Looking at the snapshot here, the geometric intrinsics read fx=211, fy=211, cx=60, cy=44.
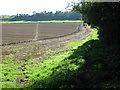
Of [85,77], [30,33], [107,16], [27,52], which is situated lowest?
[27,52]

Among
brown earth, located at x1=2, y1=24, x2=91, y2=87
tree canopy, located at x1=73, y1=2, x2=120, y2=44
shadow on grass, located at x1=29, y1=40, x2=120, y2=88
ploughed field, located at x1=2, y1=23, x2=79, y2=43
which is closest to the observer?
shadow on grass, located at x1=29, y1=40, x2=120, y2=88

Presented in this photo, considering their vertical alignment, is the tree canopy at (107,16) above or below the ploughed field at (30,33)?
above

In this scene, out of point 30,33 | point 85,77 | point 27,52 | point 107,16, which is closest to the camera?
point 85,77

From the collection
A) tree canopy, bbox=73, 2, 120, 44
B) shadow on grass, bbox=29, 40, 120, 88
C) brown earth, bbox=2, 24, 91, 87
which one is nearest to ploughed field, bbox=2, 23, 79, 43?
brown earth, bbox=2, 24, 91, 87

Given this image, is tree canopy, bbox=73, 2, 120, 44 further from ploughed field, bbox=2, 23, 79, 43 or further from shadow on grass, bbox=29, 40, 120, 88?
ploughed field, bbox=2, 23, 79, 43

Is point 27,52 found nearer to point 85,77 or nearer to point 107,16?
point 107,16

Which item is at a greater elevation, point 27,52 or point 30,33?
point 30,33

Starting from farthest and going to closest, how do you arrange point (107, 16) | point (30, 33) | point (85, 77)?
point (30, 33) < point (107, 16) < point (85, 77)

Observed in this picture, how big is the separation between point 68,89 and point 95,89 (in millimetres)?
2083

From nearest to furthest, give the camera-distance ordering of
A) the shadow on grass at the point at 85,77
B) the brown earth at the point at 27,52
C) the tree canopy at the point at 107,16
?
1. the shadow on grass at the point at 85,77
2. the brown earth at the point at 27,52
3. the tree canopy at the point at 107,16

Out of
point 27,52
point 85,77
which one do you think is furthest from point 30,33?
point 85,77

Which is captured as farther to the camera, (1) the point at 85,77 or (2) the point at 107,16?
(2) the point at 107,16

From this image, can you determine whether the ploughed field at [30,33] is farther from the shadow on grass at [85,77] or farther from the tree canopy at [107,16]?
the shadow on grass at [85,77]

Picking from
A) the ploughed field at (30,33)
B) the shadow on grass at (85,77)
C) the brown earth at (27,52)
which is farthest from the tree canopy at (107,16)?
the ploughed field at (30,33)
